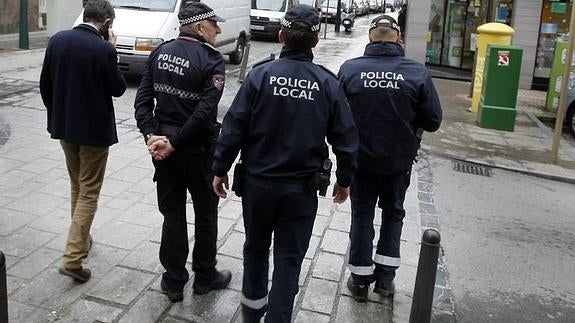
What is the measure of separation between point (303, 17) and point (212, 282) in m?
1.95

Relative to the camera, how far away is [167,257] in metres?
4.10

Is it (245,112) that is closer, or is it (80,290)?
(245,112)

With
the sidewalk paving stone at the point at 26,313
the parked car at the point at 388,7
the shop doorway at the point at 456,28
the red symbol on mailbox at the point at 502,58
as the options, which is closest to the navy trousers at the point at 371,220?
the sidewalk paving stone at the point at 26,313

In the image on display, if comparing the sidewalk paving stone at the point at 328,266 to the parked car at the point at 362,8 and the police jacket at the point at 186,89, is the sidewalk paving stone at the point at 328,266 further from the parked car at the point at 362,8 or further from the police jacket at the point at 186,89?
the parked car at the point at 362,8

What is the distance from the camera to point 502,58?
10375 millimetres

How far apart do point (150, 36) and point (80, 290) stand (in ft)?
25.8

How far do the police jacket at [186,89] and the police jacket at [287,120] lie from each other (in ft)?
1.54

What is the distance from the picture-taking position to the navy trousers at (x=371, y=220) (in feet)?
14.0

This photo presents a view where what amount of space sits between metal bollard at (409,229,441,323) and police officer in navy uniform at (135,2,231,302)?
139 cm

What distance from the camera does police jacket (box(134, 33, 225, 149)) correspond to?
12.6 feet

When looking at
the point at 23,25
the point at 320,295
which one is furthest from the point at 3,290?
the point at 23,25

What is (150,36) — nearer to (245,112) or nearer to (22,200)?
(22,200)

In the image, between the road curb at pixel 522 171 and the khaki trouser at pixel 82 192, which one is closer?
the khaki trouser at pixel 82 192

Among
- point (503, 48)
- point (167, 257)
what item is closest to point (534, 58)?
point (503, 48)
